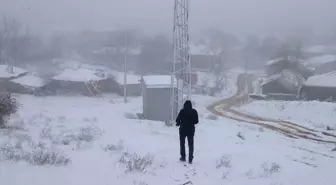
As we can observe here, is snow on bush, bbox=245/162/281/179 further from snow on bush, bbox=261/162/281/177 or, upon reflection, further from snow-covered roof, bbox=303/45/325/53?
snow-covered roof, bbox=303/45/325/53

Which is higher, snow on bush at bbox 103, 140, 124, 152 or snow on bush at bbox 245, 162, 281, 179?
snow on bush at bbox 103, 140, 124, 152

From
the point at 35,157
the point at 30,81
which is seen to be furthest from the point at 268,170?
the point at 30,81

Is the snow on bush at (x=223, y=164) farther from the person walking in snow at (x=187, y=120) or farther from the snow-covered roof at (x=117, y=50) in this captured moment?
the snow-covered roof at (x=117, y=50)

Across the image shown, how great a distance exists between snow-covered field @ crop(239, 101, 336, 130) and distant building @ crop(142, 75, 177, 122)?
42.0 ft

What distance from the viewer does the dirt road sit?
77.4 ft

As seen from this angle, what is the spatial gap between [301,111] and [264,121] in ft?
19.9

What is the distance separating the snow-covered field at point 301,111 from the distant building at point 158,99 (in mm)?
12791

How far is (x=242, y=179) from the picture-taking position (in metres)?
8.25

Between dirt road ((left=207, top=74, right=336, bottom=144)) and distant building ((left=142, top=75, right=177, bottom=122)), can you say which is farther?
dirt road ((left=207, top=74, right=336, bottom=144))

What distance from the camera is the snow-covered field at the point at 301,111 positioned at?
1216 inches

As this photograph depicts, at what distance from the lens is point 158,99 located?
A: 76.6ft

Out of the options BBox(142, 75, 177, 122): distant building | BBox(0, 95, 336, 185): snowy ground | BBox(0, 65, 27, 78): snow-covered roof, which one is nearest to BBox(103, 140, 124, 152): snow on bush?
BBox(0, 95, 336, 185): snowy ground

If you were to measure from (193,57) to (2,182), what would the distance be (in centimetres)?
7509

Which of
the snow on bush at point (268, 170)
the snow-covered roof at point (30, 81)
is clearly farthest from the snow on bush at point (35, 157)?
the snow-covered roof at point (30, 81)
